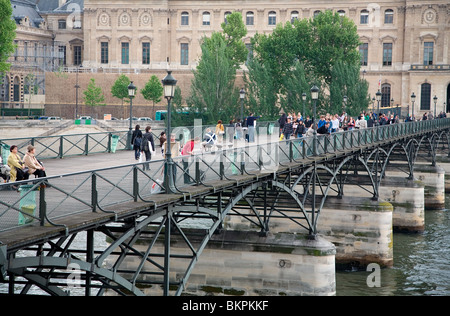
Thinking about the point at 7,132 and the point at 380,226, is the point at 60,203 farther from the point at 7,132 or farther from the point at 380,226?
the point at 7,132

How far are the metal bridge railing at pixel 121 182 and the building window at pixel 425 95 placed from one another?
252 feet

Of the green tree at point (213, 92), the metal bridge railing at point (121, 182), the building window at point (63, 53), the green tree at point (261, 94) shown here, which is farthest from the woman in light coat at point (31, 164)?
the building window at point (63, 53)

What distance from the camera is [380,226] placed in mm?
33469

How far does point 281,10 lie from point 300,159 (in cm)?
8235

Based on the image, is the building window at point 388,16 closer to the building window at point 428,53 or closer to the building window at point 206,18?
the building window at point 428,53

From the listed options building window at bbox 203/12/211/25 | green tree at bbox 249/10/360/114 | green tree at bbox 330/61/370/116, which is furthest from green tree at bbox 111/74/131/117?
green tree at bbox 330/61/370/116

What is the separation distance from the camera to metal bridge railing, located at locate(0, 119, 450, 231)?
12.4m

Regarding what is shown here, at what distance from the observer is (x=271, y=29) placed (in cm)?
10612

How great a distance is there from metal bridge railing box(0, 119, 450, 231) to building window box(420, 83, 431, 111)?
76781 mm

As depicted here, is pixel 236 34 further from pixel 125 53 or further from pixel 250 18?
pixel 125 53

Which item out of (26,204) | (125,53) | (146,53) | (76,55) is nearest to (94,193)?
(26,204)

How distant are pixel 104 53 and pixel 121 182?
318 feet

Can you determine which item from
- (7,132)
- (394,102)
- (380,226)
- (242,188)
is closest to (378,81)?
(394,102)

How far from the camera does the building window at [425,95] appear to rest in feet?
330
